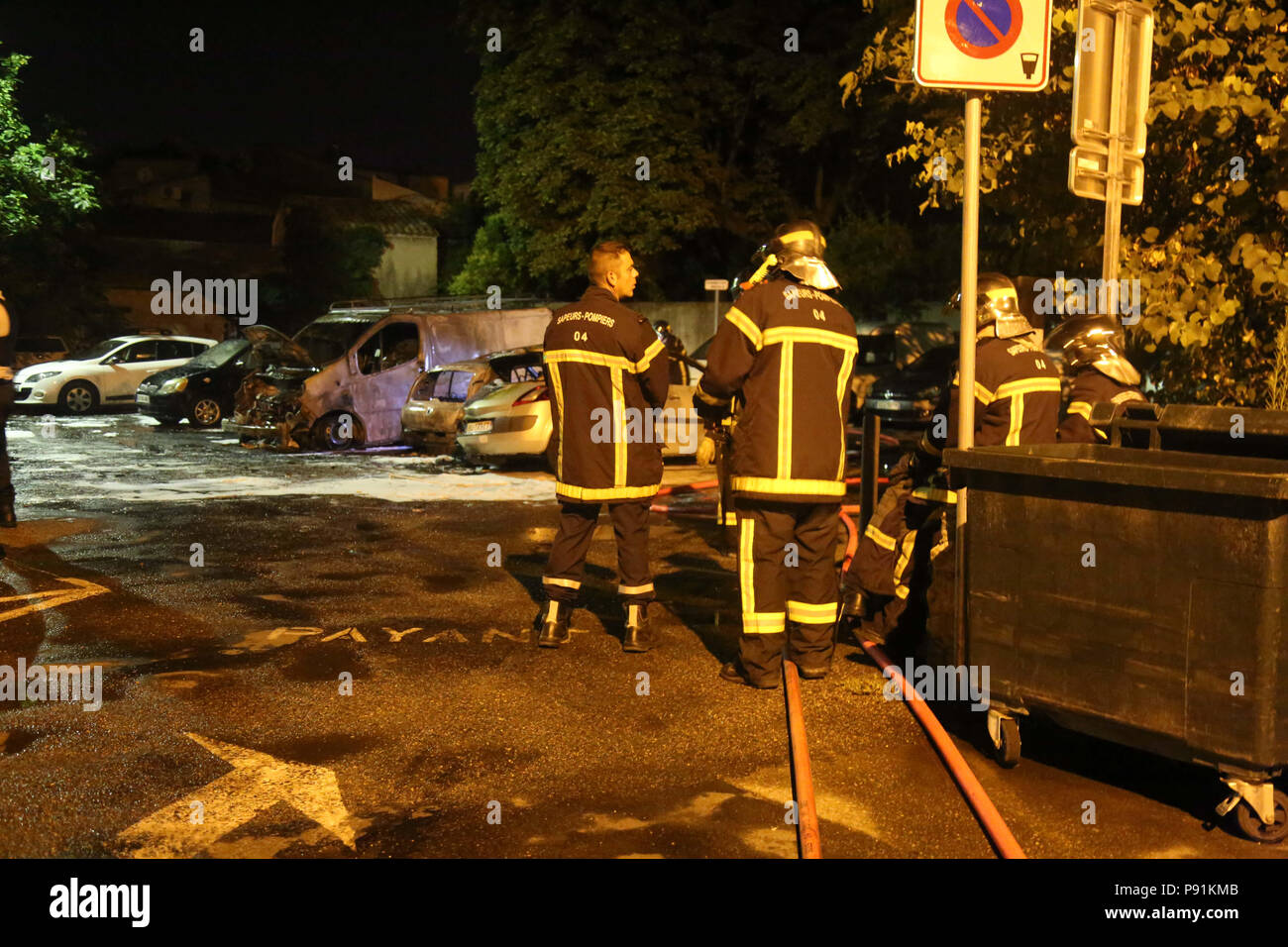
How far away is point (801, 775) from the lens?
4.19 meters

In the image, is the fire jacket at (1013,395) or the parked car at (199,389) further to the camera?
the parked car at (199,389)

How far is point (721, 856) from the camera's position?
3674mm

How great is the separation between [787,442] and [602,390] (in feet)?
3.56

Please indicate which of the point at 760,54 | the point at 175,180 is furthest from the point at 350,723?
the point at 175,180

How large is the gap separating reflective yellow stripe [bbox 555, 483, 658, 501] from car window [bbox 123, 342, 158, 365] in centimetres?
2063

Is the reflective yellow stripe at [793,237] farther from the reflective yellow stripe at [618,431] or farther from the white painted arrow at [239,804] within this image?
the white painted arrow at [239,804]

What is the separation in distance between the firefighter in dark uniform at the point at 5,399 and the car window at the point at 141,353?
15847 mm

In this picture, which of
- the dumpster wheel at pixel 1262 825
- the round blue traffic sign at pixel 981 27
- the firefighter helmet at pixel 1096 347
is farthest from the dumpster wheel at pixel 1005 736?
the round blue traffic sign at pixel 981 27

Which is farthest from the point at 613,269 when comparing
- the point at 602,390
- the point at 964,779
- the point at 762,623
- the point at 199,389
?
the point at 199,389

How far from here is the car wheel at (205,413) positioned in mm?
20359

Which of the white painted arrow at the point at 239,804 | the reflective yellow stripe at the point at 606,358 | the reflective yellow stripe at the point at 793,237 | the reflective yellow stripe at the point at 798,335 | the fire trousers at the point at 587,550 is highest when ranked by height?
the reflective yellow stripe at the point at 793,237

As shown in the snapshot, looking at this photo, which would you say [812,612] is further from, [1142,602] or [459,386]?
[459,386]
